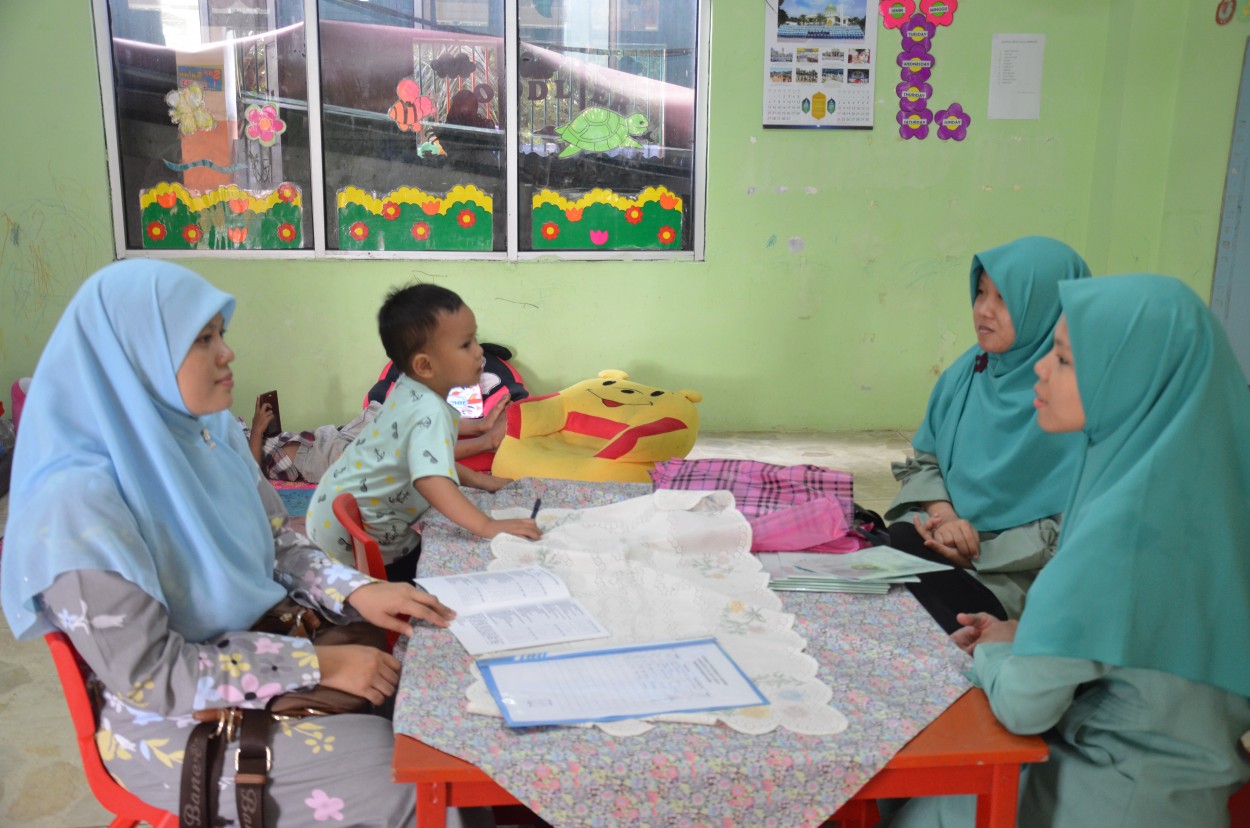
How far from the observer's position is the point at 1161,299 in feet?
4.24

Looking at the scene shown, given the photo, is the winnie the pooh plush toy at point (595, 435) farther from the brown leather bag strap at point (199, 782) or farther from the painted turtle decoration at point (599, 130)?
the brown leather bag strap at point (199, 782)

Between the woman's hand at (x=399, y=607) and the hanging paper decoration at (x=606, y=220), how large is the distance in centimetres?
358

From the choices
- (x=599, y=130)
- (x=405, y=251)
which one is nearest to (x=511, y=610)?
(x=405, y=251)

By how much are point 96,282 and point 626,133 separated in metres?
3.79

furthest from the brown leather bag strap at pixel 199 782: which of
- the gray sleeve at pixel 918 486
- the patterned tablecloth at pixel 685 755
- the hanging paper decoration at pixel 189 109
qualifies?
the hanging paper decoration at pixel 189 109

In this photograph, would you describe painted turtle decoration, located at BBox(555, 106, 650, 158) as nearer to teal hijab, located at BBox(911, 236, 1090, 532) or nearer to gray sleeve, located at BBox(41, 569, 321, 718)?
teal hijab, located at BBox(911, 236, 1090, 532)

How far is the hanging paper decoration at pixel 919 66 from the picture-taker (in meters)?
4.83

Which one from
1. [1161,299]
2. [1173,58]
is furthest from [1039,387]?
[1173,58]

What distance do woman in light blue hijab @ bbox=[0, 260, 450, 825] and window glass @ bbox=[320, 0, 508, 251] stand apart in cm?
348

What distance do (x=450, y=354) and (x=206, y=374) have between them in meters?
0.78

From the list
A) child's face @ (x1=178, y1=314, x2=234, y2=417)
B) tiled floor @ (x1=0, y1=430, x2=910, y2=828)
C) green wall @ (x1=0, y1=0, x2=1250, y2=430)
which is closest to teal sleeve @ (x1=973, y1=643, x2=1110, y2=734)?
child's face @ (x1=178, y1=314, x2=234, y2=417)

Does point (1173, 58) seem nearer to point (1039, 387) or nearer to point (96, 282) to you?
point (1039, 387)

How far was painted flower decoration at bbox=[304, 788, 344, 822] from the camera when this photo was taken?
132 cm

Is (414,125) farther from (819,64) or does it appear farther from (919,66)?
(919,66)
